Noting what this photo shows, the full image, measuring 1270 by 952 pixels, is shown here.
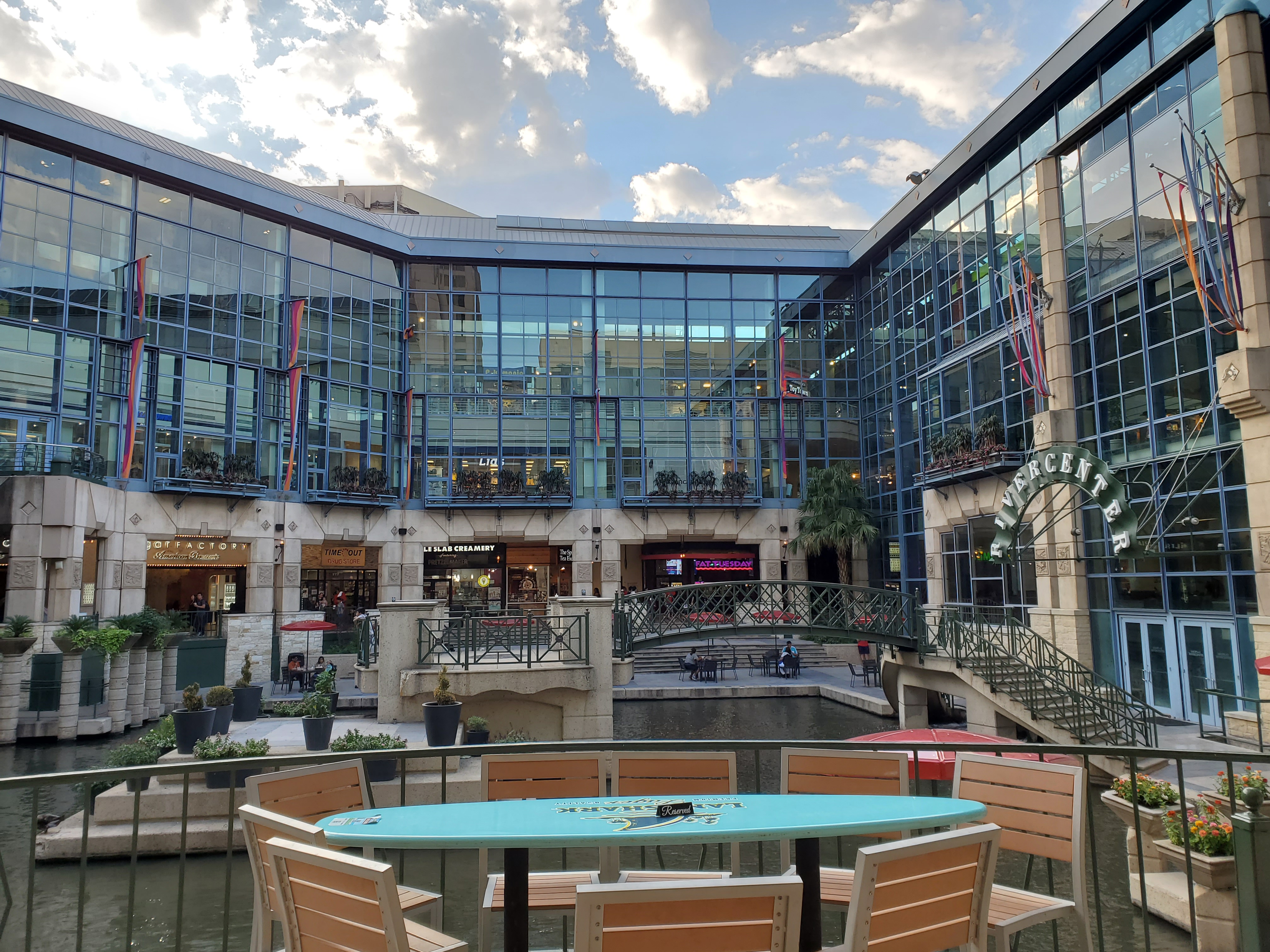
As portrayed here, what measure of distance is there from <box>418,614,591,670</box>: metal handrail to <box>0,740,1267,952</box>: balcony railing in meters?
2.49

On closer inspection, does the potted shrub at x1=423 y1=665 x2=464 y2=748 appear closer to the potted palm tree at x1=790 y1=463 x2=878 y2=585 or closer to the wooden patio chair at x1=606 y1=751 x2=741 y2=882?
the wooden patio chair at x1=606 y1=751 x2=741 y2=882

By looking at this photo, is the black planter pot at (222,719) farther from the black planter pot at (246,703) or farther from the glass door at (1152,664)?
the glass door at (1152,664)

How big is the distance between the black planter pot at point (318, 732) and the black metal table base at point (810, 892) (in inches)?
437

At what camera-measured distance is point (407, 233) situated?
38719mm

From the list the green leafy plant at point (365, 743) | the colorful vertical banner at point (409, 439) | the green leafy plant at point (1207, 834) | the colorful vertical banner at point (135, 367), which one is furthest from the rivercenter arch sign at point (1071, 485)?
the colorful vertical banner at point (135, 367)

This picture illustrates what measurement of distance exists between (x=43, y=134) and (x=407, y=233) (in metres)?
15.1

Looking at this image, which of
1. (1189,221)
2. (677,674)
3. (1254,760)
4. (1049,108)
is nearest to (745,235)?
(1049,108)

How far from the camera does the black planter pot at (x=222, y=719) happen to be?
46.4 ft

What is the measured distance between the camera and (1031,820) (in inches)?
163

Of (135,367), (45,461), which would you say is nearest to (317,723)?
(45,461)

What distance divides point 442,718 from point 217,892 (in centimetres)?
381

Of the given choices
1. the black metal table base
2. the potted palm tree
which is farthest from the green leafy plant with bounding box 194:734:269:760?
the potted palm tree

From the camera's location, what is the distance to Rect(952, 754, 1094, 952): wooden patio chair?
12.5ft

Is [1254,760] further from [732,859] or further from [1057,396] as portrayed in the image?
A: [1057,396]
